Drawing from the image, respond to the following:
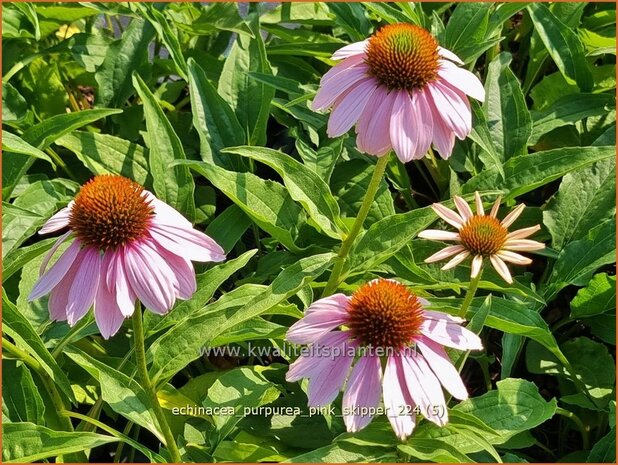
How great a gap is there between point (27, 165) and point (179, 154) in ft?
1.13

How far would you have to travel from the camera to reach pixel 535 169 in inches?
65.4

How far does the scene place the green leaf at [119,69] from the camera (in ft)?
6.64

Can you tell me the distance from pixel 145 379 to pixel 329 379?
288 mm

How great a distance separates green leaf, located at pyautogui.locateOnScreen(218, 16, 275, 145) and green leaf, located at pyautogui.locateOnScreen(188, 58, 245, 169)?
0.05m

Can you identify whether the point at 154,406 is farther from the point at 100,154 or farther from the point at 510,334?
the point at 100,154

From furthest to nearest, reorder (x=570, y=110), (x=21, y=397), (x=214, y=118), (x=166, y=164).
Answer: (x=570, y=110) → (x=214, y=118) → (x=166, y=164) → (x=21, y=397)

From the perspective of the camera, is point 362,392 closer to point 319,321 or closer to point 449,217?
point 319,321

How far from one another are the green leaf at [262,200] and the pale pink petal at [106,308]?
421mm

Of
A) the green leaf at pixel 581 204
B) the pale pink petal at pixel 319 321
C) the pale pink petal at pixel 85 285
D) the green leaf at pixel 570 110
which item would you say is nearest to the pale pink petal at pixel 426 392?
the pale pink petal at pixel 319 321

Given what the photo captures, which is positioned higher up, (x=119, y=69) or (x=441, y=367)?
(x=119, y=69)

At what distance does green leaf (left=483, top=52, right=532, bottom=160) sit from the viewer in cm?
183

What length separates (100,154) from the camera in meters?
1.85

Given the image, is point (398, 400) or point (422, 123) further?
point (422, 123)

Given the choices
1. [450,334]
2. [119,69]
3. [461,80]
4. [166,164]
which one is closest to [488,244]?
[450,334]
